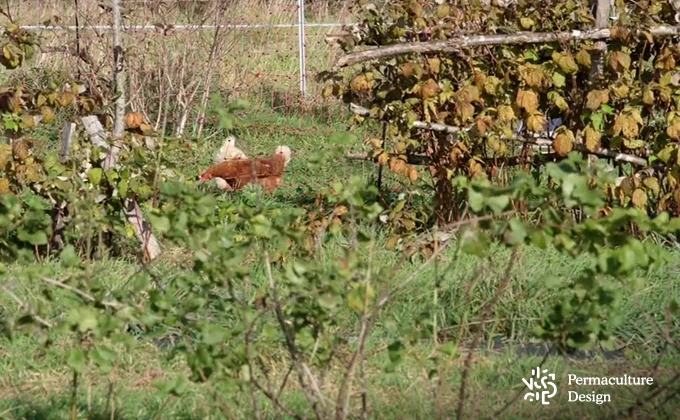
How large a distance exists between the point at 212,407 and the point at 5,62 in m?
3.01

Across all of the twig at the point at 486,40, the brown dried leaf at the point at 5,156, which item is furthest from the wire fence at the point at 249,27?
the twig at the point at 486,40

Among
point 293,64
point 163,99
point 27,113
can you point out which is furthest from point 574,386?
point 293,64

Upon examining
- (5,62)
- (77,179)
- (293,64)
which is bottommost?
(293,64)

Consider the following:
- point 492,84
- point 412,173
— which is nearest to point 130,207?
point 412,173

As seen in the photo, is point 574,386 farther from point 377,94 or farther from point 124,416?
point 377,94

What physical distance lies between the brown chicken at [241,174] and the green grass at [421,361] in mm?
2306

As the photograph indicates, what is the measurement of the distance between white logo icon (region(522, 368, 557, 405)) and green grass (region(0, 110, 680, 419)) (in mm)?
41

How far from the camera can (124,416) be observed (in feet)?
14.2

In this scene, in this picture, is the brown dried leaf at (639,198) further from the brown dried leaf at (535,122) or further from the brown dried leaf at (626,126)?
the brown dried leaf at (535,122)

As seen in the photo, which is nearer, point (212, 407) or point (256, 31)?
point (212, 407)

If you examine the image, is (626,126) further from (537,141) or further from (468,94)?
(468,94)

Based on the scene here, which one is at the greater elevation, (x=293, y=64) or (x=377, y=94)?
(x=377, y=94)

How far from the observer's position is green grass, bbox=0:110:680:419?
436 cm

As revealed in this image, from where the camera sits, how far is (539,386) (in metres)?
4.65
